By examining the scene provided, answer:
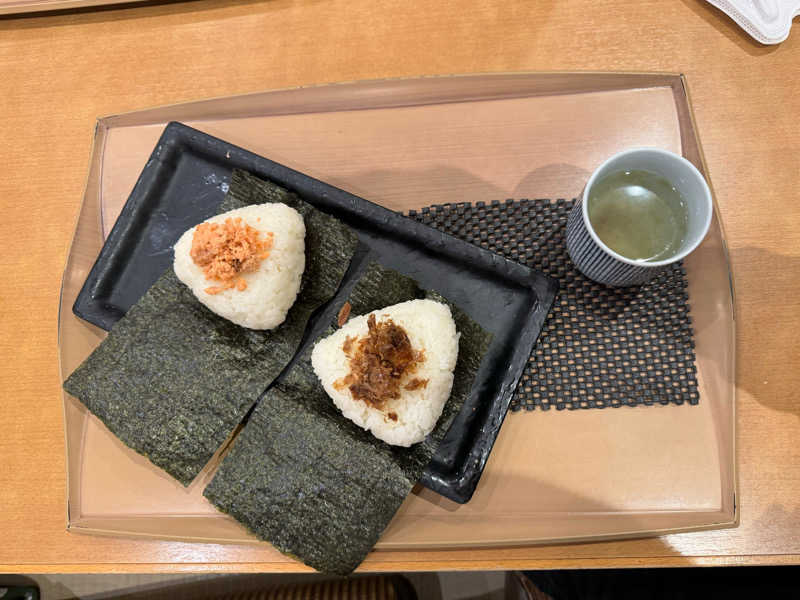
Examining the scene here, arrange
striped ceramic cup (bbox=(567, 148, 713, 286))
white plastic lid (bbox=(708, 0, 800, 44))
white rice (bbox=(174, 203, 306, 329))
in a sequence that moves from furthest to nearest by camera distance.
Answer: white plastic lid (bbox=(708, 0, 800, 44)) < white rice (bbox=(174, 203, 306, 329)) < striped ceramic cup (bbox=(567, 148, 713, 286))

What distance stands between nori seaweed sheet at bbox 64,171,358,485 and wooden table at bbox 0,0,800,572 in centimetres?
29

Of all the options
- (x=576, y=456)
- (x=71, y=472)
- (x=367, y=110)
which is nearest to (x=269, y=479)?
(x=71, y=472)

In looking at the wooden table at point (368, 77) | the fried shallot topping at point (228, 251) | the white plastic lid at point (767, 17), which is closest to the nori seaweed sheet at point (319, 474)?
the wooden table at point (368, 77)

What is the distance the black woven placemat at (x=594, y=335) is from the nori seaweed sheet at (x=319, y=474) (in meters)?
0.22

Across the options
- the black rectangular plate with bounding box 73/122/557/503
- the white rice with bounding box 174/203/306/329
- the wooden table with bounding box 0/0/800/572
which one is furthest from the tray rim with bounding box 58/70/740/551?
the white rice with bounding box 174/203/306/329

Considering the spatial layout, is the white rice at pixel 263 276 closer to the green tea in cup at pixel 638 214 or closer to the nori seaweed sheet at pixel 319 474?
the nori seaweed sheet at pixel 319 474

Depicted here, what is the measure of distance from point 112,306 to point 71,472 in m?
0.45

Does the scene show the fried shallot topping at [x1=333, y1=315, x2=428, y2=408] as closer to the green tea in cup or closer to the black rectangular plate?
the black rectangular plate

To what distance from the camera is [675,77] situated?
1.34 meters

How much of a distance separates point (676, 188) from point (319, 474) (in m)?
1.06

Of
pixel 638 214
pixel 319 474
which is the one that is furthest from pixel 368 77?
pixel 319 474

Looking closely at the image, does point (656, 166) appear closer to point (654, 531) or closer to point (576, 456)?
point (576, 456)

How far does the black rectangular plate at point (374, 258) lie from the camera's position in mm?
1171

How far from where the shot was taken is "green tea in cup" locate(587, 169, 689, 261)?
3.65 ft
